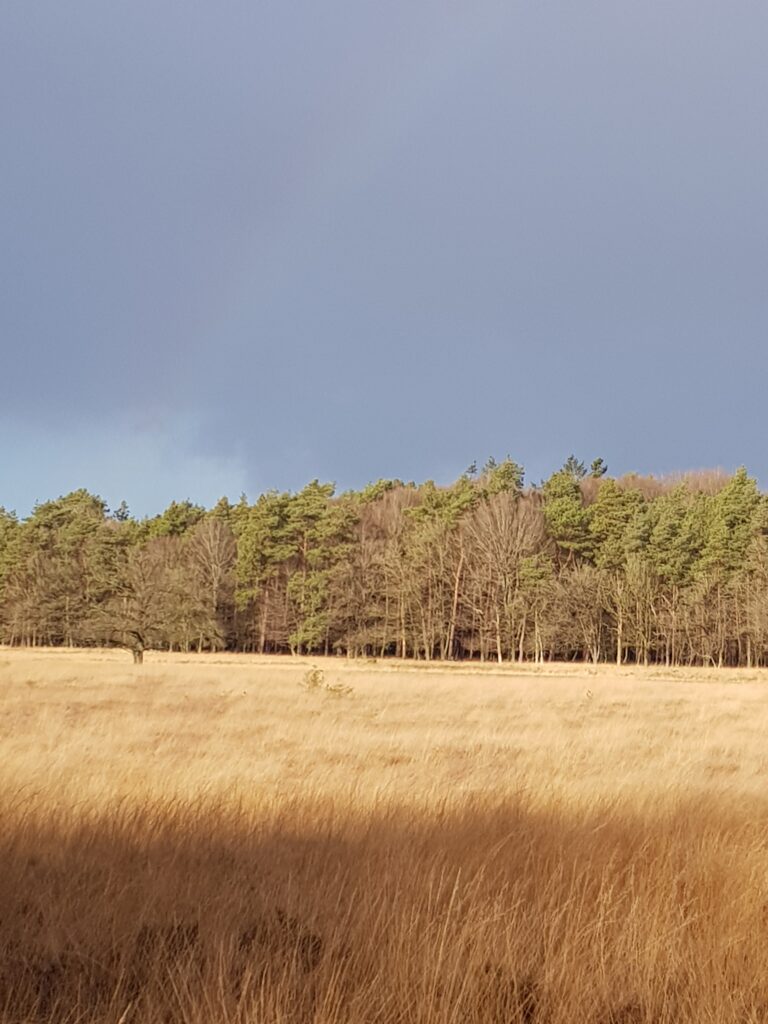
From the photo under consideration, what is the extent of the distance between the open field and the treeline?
44.1m

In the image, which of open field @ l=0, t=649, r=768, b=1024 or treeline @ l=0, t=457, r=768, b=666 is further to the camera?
treeline @ l=0, t=457, r=768, b=666

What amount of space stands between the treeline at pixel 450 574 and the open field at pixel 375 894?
145ft

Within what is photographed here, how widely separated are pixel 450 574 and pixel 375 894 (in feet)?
206

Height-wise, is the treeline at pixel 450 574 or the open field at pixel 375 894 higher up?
the treeline at pixel 450 574

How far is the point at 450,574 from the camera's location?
66.1 metres

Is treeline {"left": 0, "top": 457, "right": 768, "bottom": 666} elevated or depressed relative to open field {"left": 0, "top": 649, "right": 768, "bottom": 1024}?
elevated

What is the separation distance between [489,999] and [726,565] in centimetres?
6207

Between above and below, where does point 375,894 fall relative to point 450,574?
below

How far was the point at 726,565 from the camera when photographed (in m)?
59.7

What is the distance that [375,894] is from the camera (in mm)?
3734

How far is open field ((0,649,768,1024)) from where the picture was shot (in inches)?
109

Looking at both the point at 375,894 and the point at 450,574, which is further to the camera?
the point at 450,574

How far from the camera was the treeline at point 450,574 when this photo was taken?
59156 mm

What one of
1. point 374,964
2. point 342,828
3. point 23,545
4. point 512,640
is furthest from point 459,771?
point 23,545
